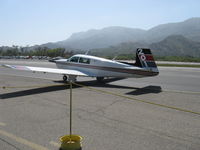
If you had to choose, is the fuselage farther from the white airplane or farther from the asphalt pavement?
the asphalt pavement

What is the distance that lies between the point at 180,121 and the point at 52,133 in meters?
4.21

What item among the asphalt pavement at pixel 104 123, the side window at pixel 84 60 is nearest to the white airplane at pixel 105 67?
the side window at pixel 84 60

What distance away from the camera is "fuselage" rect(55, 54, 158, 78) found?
12687mm

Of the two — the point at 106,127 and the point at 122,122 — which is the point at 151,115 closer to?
the point at 122,122

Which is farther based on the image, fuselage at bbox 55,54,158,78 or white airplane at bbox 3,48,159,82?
fuselage at bbox 55,54,158,78

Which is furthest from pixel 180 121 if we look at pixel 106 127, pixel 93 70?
pixel 93 70

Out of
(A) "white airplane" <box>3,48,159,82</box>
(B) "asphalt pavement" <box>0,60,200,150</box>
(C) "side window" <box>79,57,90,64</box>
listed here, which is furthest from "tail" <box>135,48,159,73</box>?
(C) "side window" <box>79,57,90,64</box>

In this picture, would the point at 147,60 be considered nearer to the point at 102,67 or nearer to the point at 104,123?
the point at 102,67

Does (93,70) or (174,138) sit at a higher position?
(93,70)

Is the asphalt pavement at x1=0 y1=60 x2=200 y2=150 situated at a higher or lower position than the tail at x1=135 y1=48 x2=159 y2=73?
lower

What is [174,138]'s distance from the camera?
501cm

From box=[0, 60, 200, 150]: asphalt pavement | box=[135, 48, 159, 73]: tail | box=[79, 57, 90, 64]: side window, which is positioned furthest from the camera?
box=[79, 57, 90, 64]: side window

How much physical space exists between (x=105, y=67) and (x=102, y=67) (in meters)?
0.27

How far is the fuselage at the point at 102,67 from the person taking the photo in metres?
12.7
